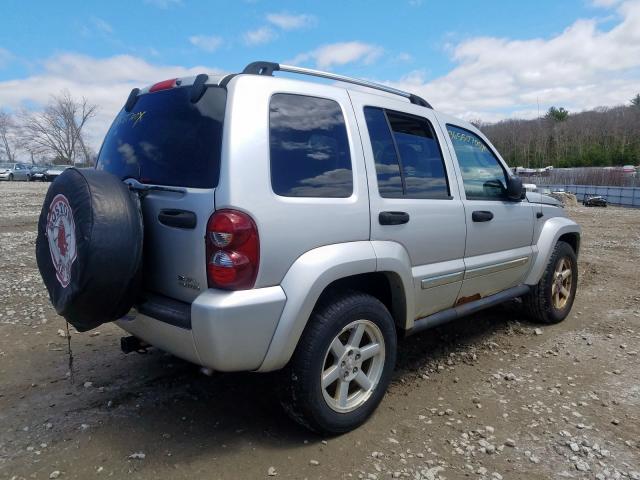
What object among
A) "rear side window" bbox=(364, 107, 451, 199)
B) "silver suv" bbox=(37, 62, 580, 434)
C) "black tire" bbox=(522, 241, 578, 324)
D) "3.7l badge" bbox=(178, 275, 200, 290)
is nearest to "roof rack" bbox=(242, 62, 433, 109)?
"silver suv" bbox=(37, 62, 580, 434)

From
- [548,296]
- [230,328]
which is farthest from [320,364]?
[548,296]

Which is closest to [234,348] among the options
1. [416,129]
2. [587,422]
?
[416,129]

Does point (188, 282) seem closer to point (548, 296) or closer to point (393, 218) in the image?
point (393, 218)

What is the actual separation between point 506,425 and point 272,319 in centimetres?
166

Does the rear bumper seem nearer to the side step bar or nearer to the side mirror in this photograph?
the side step bar

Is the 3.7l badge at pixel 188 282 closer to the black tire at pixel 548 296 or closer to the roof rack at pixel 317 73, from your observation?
the roof rack at pixel 317 73

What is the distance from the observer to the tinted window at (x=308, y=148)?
240cm

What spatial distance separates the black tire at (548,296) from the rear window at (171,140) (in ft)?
11.1

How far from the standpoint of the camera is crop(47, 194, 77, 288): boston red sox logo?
91.2 inches

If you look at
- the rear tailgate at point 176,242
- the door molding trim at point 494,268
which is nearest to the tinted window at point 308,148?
the rear tailgate at point 176,242

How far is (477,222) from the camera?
348cm

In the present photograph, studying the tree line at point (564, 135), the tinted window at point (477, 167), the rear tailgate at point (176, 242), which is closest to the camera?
the rear tailgate at point (176, 242)

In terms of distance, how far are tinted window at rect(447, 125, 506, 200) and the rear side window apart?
0.29 metres

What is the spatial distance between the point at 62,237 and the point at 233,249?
0.95 m
